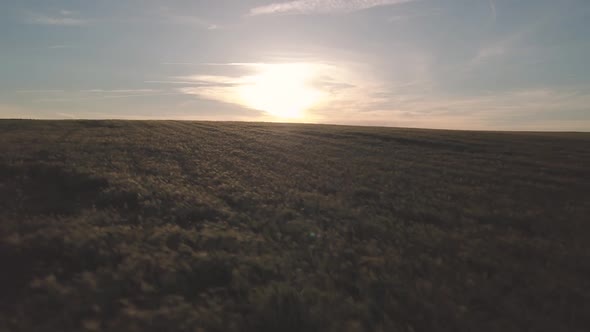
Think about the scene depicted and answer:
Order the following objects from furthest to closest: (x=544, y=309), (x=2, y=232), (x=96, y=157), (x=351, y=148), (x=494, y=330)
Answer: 1. (x=351, y=148)
2. (x=96, y=157)
3. (x=2, y=232)
4. (x=544, y=309)
5. (x=494, y=330)

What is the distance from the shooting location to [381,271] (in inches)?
289

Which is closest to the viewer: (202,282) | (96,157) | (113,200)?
(202,282)

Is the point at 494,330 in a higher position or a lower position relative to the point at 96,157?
lower

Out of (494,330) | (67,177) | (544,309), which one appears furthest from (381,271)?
(67,177)

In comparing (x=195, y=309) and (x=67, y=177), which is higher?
(x=67, y=177)

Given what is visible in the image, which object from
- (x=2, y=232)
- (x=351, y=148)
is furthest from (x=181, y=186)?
(x=351, y=148)

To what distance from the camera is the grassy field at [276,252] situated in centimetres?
550

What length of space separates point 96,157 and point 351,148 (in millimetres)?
21672

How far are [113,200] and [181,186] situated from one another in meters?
2.82

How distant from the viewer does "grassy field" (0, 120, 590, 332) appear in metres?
5.50

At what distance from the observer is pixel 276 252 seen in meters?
7.98

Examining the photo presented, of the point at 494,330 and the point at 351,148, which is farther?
the point at 351,148

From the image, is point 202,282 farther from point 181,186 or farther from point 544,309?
point 181,186

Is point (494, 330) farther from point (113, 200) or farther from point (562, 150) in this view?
point (562, 150)
